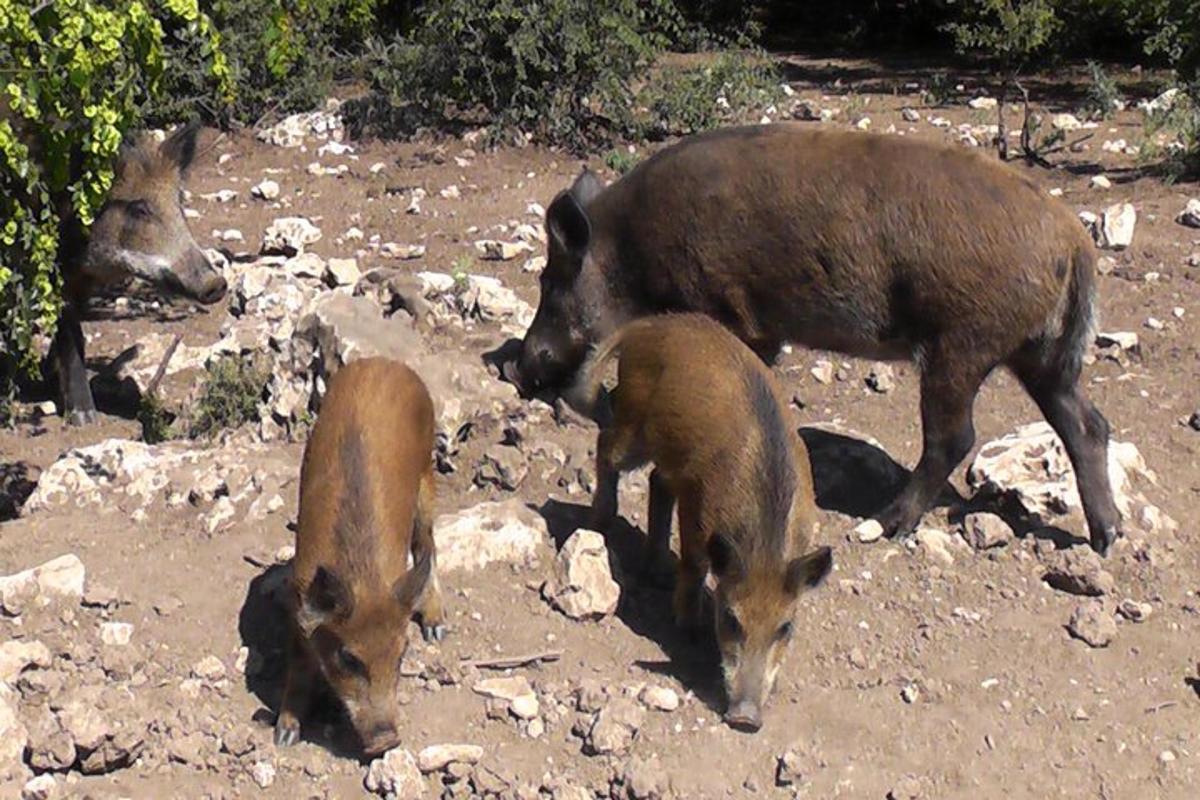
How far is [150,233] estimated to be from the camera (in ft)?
26.5

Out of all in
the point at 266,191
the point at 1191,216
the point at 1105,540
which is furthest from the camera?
the point at 266,191

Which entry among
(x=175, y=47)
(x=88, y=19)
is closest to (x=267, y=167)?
(x=175, y=47)

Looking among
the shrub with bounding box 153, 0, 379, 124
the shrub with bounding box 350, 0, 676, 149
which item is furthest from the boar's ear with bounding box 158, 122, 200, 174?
the shrub with bounding box 153, 0, 379, 124

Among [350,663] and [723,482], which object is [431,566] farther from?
[723,482]

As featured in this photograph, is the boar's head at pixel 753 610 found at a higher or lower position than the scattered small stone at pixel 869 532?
higher

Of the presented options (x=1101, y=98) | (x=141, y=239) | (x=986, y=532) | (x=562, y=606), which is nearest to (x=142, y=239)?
(x=141, y=239)

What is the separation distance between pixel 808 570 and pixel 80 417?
414cm

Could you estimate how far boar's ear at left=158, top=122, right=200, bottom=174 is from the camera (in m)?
8.19

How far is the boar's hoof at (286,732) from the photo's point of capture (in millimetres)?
4844

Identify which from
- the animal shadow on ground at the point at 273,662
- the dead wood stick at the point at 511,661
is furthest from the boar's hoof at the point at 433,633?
the animal shadow on ground at the point at 273,662

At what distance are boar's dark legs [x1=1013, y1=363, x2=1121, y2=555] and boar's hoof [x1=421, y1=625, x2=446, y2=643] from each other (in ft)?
8.04

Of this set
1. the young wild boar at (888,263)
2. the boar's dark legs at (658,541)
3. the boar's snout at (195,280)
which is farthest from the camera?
the boar's snout at (195,280)

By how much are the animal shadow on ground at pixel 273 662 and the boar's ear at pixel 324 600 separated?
0.43m

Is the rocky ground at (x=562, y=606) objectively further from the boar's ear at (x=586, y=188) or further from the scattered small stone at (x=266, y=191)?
the scattered small stone at (x=266, y=191)
